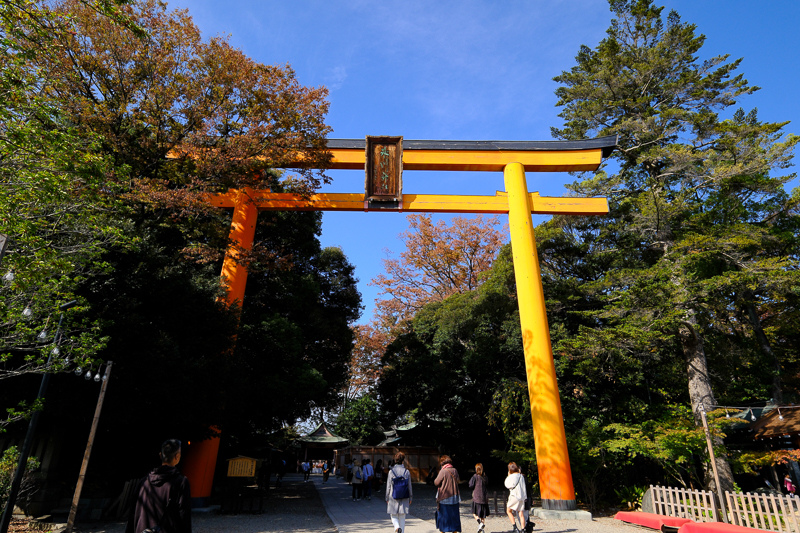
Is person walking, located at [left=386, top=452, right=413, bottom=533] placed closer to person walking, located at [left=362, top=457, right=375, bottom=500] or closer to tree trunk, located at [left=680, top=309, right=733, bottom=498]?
tree trunk, located at [left=680, top=309, right=733, bottom=498]

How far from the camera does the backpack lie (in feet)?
17.4

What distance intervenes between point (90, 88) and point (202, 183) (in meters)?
2.79

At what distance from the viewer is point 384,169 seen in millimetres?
10211

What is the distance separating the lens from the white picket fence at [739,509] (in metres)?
5.94

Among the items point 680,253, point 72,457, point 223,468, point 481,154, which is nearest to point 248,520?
point 72,457

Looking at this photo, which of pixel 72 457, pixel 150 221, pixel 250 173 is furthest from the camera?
pixel 250 173

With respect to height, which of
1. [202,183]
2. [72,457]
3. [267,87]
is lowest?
[72,457]

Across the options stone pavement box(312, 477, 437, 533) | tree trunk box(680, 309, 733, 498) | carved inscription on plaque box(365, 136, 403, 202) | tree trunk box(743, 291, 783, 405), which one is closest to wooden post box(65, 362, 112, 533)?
stone pavement box(312, 477, 437, 533)

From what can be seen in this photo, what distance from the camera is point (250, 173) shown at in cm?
901

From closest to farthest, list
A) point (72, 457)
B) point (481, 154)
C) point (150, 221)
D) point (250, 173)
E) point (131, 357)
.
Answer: point (131, 357) < point (72, 457) < point (150, 221) < point (250, 173) < point (481, 154)

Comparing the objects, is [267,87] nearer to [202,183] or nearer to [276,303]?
[202,183]

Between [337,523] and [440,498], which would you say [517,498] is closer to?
[440,498]

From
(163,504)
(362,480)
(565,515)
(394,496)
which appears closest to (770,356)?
(565,515)

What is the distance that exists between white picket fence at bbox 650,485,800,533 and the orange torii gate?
3374 millimetres
